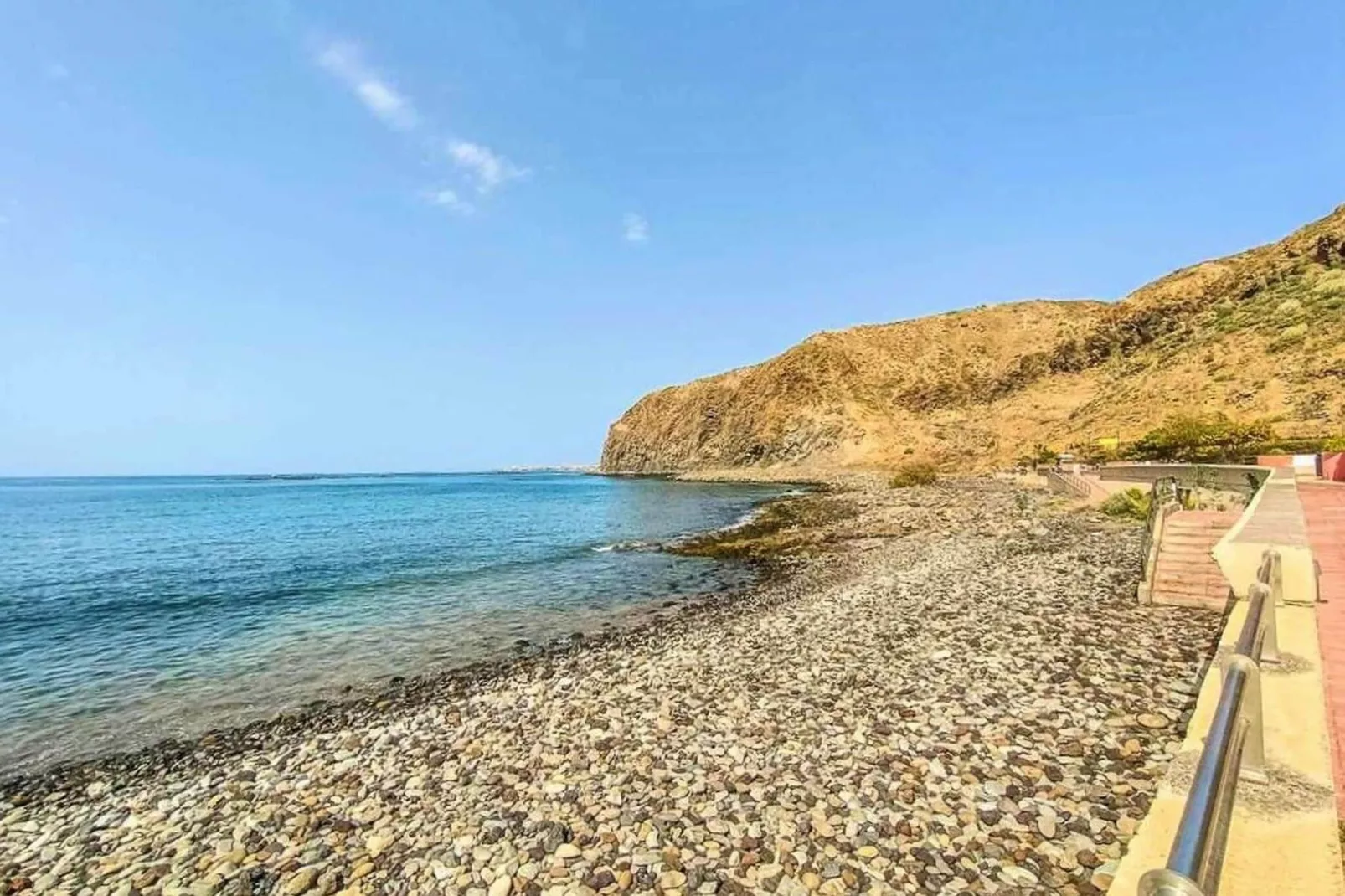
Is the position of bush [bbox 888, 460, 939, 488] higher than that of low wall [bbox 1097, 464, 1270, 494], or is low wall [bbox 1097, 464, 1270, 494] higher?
low wall [bbox 1097, 464, 1270, 494]

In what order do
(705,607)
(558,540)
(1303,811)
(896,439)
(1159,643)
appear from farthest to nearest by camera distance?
1. (896,439)
2. (558,540)
3. (705,607)
4. (1159,643)
5. (1303,811)

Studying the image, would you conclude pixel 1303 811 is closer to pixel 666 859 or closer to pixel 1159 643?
pixel 666 859

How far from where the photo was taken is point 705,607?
69.1ft

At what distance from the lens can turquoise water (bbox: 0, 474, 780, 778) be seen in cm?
1471

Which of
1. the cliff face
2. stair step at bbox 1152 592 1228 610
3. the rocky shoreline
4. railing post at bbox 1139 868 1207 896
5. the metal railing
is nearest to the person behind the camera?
railing post at bbox 1139 868 1207 896

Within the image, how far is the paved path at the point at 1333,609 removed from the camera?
561cm

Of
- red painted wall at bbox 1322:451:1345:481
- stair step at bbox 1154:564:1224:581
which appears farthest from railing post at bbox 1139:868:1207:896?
red painted wall at bbox 1322:451:1345:481

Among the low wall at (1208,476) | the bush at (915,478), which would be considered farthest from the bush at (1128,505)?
the bush at (915,478)

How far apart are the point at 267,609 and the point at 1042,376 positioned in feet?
350

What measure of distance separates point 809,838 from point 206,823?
296 inches

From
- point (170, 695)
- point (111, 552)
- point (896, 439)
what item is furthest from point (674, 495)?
point (170, 695)

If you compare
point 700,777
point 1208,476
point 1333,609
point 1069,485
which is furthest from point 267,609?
point 1069,485

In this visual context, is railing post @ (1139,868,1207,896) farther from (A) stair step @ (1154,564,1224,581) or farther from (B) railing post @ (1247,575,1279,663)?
(A) stair step @ (1154,564,1224,581)

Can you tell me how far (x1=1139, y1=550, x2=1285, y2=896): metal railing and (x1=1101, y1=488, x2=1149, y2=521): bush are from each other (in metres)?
25.5
